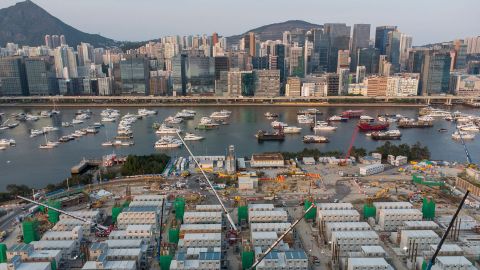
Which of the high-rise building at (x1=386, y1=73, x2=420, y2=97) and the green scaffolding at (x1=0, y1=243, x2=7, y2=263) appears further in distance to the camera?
the high-rise building at (x1=386, y1=73, x2=420, y2=97)

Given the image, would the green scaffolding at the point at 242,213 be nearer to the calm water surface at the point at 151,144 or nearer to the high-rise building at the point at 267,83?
the calm water surface at the point at 151,144

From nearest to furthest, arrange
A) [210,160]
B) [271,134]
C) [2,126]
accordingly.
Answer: [210,160]
[271,134]
[2,126]

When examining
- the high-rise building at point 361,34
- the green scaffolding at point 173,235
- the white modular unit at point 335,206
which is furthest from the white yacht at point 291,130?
the high-rise building at point 361,34

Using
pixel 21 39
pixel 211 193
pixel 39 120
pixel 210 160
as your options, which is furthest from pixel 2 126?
pixel 21 39

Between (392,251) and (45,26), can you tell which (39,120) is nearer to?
(392,251)

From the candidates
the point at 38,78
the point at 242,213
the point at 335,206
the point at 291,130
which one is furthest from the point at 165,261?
the point at 38,78

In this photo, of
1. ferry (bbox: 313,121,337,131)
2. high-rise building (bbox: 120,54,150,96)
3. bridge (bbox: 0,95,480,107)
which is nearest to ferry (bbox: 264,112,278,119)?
ferry (bbox: 313,121,337,131)

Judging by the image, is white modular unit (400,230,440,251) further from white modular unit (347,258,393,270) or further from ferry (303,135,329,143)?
ferry (303,135,329,143)
